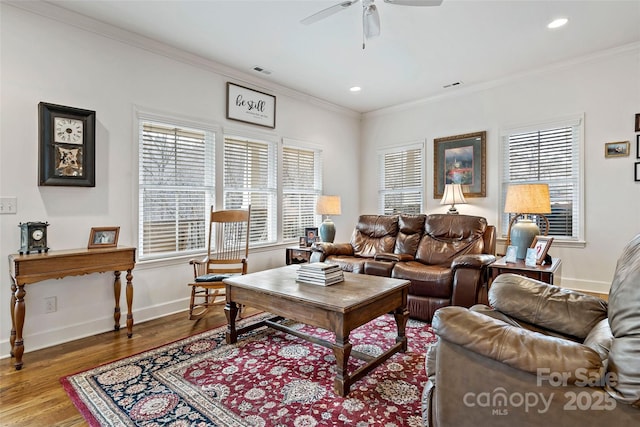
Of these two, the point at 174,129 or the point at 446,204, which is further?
the point at 446,204

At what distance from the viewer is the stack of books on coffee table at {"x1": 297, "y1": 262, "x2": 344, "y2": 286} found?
2.47 metres

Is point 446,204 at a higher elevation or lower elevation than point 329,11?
lower

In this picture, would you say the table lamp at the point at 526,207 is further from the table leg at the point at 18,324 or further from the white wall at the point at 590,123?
the table leg at the point at 18,324

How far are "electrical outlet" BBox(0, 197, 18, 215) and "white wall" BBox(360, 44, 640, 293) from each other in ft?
16.8

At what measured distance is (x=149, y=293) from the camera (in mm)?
3387

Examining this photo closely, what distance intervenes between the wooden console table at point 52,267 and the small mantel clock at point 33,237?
0.07 meters

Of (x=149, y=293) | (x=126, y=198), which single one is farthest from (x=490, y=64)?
(x=149, y=293)

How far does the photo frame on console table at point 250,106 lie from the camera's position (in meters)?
4.07

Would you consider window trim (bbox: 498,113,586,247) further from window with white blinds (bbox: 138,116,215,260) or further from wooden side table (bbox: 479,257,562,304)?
window with white blinds (bbox: 138,116,215,260)

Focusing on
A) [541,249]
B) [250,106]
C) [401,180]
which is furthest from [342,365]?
[401,180]

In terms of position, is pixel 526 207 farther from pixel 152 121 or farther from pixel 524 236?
pixel 152 121

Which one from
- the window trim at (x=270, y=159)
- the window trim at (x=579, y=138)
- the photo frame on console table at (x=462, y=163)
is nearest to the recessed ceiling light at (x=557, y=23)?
the window trim at (x=579, y=138)

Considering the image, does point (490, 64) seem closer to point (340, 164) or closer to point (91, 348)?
point (340, 164)

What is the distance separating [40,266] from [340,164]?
4269 mm
